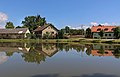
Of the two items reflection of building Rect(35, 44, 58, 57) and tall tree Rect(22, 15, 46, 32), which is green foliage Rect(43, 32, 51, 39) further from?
reflection of building Rect(35, 44, 58, 57)

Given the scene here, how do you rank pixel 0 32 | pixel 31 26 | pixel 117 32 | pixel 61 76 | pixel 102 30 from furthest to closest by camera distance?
1. pixel 31 26
2. pixel 0 32
3. pixel 102 30
4. pixel 117 32
5. pixel 61 76

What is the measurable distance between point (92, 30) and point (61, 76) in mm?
64106

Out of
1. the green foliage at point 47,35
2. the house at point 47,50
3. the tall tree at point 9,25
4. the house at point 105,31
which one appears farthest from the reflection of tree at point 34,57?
the tall tree at point 9,25

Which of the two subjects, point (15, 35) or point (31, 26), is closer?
point (15, 35)

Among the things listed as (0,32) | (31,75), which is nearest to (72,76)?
(31,75)

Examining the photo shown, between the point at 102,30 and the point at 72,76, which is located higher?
the point at 102,30

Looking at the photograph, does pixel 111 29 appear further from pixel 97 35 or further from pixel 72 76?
pixel 72 76

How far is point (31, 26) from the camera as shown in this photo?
95.3 meters

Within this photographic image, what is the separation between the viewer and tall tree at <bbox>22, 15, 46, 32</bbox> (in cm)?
9493

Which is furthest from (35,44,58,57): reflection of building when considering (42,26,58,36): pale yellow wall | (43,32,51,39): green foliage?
(42,26,58,36): pale yellow wall

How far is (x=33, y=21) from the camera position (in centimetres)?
9669

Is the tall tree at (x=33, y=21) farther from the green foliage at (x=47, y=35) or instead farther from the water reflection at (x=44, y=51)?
the water reflection at (x=44, y=51)

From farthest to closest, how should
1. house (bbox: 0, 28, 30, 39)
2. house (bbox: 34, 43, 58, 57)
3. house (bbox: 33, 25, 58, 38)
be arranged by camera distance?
house (bbox: 0, 28, 30, 39) < house (bbox: 33, 25, 58, 38) < house (bbox: 34, 43, 58, 57)

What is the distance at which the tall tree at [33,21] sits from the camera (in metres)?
94.9
